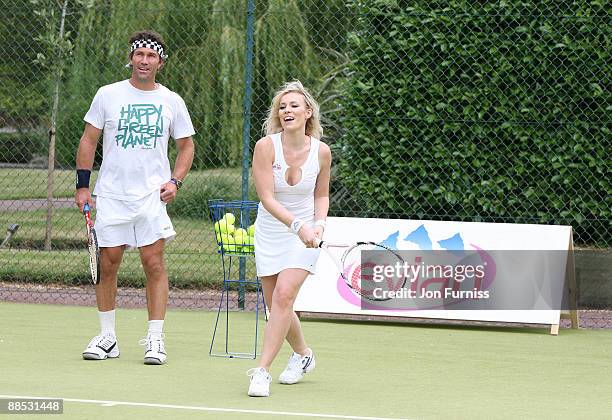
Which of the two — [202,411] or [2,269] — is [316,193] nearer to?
[202,411]

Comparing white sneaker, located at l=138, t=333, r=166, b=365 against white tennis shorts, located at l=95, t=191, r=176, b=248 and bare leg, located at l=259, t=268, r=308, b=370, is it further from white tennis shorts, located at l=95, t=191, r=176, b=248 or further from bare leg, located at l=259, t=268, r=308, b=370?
bare leg, located at l=259, t=268, r=308, b=370

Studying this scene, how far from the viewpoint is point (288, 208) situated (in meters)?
6.81

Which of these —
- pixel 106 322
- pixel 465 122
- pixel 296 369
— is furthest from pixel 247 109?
pixel 296 369

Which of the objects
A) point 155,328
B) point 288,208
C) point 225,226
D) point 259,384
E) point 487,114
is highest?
point 487,114

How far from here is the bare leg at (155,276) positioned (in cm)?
786

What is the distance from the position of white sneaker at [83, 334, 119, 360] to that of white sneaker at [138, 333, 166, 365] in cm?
24

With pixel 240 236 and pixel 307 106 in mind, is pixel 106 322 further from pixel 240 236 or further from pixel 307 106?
pixel 307 106

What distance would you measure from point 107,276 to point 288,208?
1.66 metres

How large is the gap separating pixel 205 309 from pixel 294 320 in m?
3.94

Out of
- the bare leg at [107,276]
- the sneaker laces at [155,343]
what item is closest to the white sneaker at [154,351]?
the sneaker laces at [155,343]

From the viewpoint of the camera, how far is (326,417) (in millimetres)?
5910

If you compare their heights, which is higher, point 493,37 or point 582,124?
point 493,37

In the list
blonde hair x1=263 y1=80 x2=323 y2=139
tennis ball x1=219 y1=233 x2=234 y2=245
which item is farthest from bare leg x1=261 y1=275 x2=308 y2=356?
tennis ball x1=219 y1=233 x2=234 y2=245

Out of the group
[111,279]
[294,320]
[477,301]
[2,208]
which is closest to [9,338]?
[111,279]
